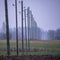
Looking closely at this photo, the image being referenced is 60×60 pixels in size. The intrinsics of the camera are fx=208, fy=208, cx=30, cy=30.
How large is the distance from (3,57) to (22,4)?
39.2ft

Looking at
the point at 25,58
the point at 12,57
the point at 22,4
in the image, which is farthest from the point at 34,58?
the point at 22,4

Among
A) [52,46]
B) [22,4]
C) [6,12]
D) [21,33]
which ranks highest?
[22,4]

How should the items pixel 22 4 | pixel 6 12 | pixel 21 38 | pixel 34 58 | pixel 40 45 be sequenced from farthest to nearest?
1. pixel 40 45
2. pixel 21 38
3. pixel 22 4
4. pixel 6 12
5. pixel 34 58

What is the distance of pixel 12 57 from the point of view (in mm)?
7422

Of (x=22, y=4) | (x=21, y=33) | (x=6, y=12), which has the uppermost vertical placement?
(x=22, y=4)

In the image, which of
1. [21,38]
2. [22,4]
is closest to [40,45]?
[21,38]

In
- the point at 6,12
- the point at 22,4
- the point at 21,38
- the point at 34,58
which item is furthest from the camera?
the point at 21,38

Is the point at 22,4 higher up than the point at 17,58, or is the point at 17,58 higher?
the point at 22,4

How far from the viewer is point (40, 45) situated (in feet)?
80.6

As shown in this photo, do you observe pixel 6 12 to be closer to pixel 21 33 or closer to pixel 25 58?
pixel 25 58

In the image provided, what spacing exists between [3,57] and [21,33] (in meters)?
13.0

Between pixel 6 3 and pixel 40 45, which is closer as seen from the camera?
pixel 6 3

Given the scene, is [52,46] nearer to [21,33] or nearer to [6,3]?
[21,33]

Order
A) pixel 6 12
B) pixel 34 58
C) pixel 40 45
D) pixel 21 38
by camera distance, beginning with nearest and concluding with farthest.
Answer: pixel 34 58 → pixel 6 12 → pixel 21 38 → pixel 40 45
